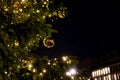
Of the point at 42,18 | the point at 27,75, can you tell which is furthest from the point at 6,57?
the point at 42,18

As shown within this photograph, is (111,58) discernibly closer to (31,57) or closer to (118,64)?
(118,64)

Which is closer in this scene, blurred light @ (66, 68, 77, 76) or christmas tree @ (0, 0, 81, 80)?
christmas tree @ (0, 0, 81, 80)

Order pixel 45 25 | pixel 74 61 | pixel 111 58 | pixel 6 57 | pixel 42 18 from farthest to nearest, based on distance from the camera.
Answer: pixel 111 58 < pixel 42 18 < pixel 74 61 < pixel 45 25 < pixel 6 57

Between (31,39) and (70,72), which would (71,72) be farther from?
(31,39)

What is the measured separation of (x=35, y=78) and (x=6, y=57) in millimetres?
2180

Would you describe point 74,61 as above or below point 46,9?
below

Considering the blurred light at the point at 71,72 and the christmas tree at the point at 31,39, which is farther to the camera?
the blurred light at the point at 71,72

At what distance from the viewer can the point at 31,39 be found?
528 centimetres

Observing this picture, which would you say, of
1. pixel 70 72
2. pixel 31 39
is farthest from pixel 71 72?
pixel 31 39

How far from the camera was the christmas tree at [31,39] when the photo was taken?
480 centimetres

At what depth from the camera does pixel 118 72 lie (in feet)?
172

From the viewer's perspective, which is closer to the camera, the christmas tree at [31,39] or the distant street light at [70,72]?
the christmas tree at [31,39]

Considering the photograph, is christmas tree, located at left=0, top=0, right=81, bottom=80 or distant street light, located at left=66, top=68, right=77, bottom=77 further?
distant street light, located at left=66, top=68, right=77, bottom=77

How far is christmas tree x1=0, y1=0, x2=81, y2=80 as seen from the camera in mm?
4797
